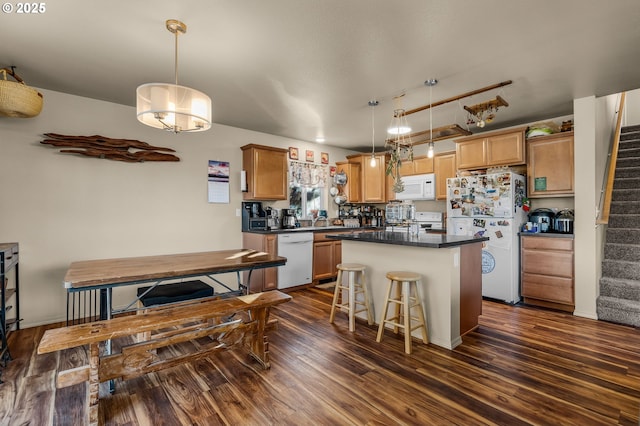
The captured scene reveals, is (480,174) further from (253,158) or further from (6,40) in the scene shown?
(6,40)

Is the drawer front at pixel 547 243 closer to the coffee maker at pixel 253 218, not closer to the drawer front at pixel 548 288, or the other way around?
the drawer front at pixel 548 288

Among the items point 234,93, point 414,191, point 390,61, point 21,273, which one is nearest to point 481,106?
point 390,61

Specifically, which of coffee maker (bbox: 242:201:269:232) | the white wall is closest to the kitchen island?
coffee maker (bbox: 242:201:269:232)

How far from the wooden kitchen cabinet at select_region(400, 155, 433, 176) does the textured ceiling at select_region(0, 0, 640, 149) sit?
1668 mm

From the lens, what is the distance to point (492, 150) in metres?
4.30

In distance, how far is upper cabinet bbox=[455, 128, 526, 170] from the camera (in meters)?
4.07

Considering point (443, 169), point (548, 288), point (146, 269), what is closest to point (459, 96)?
point (443, 169)

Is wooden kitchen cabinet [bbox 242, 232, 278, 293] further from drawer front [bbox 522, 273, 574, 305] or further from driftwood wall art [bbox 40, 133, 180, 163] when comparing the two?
drawer front [bbox 522, 273, 574, 305]

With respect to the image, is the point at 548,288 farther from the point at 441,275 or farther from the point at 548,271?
the point at 441,275

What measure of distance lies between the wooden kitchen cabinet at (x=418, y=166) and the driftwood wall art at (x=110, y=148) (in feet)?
12.1

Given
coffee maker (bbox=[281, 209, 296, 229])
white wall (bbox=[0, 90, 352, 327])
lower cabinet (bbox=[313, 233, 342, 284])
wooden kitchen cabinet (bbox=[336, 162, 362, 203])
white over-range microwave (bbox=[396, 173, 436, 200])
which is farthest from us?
wooden kitchen cabinet (bbox=[336, 162, 362, 203])

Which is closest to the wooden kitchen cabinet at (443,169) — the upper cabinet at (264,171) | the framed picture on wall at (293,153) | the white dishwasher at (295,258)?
the white dishwasher at (295,258)

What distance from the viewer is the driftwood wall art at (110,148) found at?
330 centimetres

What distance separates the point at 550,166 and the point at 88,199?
5504 millimetres
